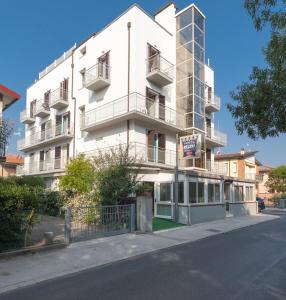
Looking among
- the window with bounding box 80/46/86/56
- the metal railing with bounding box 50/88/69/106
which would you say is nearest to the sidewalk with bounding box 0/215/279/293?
the metal railing with bounding box 50/88/69/106

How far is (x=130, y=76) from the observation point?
67.1 ft

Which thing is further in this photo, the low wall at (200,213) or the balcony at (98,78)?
the balcony at (98,78)

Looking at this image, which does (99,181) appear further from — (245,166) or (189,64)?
(245,166)

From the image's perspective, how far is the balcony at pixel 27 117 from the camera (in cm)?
3129

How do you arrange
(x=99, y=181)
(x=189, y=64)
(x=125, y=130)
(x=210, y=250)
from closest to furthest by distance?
1. (x=210, y=250)
2. (x=99, y=181)
3. (x=125, y=130)
4. (x=189, y=64)

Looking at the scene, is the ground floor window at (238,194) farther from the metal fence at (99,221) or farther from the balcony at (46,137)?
the balcony at (46,137)

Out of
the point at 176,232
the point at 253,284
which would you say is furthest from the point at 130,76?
the point at 253,284

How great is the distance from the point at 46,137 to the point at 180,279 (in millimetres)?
23875

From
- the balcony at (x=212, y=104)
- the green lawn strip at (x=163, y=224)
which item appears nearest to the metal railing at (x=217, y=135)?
the balcony at (x=212, y=104)

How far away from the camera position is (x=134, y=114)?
62.3 ft

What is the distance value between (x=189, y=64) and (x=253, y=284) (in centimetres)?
2032

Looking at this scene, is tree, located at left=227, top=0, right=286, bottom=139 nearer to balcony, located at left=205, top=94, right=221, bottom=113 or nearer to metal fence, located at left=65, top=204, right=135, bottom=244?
metal fence, located at left=65, top=204, right=135, bottom=244

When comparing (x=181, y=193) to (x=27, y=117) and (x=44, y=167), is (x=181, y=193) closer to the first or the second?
(x=44, y=167)

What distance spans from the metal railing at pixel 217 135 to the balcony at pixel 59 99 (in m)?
13.0
